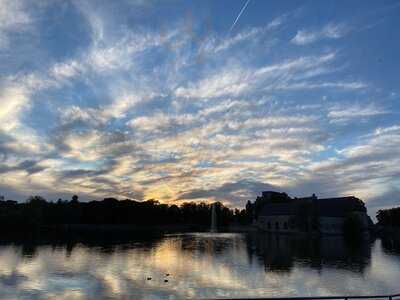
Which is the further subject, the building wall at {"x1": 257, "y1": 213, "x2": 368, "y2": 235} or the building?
the building wall at {"x1": 257, "y1": 213, "x2": 368, "y2": 235}

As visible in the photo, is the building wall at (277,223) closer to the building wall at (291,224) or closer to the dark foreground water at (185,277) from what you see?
the building wall at (291,224)

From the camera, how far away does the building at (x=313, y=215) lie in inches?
5910

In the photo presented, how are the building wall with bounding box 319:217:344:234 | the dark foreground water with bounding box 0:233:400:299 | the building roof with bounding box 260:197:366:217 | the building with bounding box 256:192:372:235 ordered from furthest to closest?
the building roof with bounding box 260:197:366:217 → the building wall with bounding box 319:217:344:234 → the building with bounding box 256:192:372:235 → the dark foreground water with bounding box 0:233:400:299

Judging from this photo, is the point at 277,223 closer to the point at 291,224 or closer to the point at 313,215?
the point at 291,224

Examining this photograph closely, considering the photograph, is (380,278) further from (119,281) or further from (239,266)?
(119,281)

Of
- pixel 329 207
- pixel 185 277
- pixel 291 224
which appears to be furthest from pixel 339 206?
pixel 185 277

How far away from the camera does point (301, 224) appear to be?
150875mm

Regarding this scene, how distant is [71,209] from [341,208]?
117210mm

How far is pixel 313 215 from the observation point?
493ft

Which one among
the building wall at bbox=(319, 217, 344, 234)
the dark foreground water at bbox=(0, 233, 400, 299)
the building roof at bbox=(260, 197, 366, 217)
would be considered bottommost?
the dark foreground water at bbox=(0, 233, 400, 299)

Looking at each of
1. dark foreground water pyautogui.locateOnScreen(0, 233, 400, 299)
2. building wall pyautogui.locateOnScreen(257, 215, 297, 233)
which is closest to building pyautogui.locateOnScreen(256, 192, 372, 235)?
building wall pyautogui.locateOnScreen(257, 215, 297, 233)

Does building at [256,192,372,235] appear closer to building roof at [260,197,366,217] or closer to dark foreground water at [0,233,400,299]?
building roof at [260,197,366,217]

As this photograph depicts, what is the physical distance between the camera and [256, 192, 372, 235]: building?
150 metres

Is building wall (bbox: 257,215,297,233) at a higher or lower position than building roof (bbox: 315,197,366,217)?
lower
